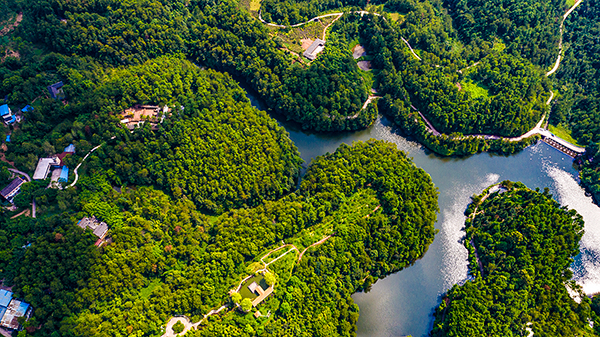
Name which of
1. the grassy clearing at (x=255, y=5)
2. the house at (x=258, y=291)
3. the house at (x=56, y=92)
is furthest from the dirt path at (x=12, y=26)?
the house at (x=258, y=291)

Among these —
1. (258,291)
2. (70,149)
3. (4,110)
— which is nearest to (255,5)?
(70,149)

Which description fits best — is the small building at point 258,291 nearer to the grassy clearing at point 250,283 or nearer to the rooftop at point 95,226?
the grassy clearing at point 250,283

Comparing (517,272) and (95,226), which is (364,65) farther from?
(95,226)

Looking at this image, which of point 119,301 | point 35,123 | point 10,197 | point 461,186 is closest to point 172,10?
point 35,123

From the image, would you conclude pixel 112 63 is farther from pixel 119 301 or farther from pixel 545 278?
pixel 545 278

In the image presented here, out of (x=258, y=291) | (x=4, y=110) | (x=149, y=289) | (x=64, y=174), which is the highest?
(x=4, y=110)
